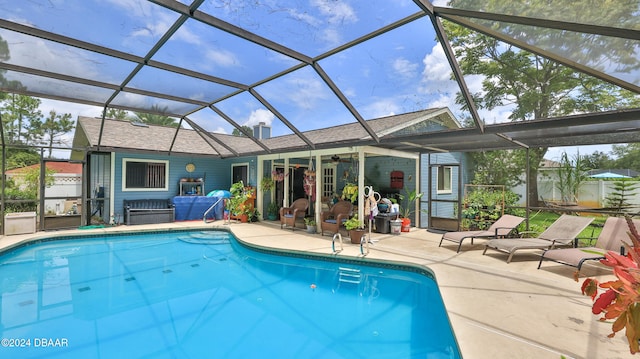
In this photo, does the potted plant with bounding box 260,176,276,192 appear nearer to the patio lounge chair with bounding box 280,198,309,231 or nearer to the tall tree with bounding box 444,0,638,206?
the patio lounge chair with bounding box 280,198,309,231

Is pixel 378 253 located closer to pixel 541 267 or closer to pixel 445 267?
pixel 445 267

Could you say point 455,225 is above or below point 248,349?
above

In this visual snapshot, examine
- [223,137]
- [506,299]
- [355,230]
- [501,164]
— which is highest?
[223,137]

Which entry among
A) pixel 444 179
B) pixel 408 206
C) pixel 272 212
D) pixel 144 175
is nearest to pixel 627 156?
pixel 444 179

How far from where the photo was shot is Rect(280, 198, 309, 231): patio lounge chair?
10121 mm

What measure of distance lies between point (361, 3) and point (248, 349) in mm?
4676

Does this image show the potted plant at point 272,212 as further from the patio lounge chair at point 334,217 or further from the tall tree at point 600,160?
the tall tree at point 600,160

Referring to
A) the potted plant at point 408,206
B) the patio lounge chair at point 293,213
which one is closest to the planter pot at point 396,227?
the potted plant at point 408,206

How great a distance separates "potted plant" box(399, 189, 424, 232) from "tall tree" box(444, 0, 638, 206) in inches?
186

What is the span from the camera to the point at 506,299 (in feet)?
13.7

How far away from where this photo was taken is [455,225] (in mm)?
9344

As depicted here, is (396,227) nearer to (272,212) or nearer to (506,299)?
(506,299)

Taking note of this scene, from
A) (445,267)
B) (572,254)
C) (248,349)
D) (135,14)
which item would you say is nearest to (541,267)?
(572,254)

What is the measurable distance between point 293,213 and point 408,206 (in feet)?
13.0
